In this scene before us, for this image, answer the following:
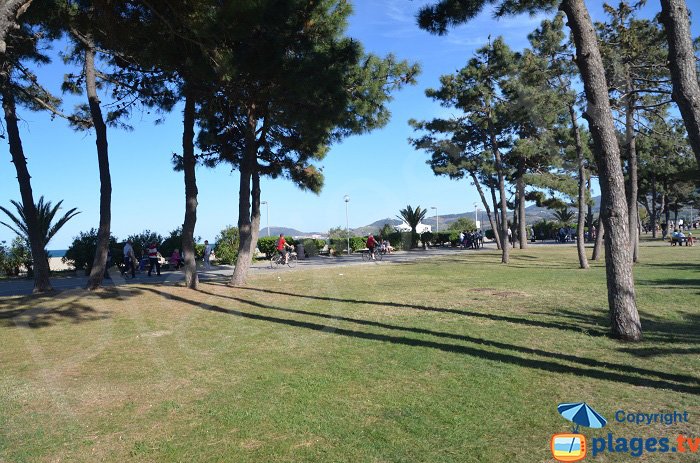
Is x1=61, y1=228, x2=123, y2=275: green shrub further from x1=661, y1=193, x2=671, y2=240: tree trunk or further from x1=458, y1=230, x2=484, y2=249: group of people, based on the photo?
x1=661, y1=193, x2=671, y2=240: tree trunk

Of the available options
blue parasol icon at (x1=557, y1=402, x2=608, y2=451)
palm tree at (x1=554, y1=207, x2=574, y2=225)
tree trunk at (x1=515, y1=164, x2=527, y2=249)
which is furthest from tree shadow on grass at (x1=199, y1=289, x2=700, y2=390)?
palm tree at (x1=554, y1=207, x2=574, y2=225)

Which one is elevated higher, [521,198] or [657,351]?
[521,198]

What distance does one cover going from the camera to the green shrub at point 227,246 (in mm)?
27188

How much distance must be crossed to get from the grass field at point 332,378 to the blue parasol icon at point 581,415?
0.28ft

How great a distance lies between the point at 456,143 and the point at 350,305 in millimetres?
24012

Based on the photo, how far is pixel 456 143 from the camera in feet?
106

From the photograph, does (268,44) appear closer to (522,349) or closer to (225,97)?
(225,97)

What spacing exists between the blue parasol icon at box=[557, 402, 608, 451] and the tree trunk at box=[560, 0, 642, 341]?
3.00 meters

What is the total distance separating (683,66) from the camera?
202 inches

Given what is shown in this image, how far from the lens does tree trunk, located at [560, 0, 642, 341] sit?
678cm

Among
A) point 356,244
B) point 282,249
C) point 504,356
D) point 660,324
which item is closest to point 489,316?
point 660,324

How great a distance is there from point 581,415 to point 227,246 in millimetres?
24912

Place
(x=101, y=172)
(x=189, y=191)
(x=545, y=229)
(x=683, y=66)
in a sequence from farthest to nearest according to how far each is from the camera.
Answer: (x=545, y=229) < (x=189, y=191) < (x=101, y=172) < (x=683, y=66)

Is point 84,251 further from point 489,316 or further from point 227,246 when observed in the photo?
point 489,316
